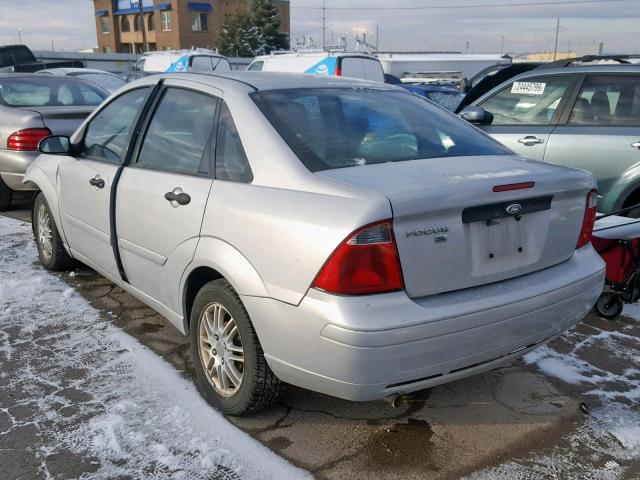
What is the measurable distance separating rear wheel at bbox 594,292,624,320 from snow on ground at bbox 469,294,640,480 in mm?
78

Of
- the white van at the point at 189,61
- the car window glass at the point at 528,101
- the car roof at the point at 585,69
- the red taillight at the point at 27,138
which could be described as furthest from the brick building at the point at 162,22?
the car roof at the point at 585,69

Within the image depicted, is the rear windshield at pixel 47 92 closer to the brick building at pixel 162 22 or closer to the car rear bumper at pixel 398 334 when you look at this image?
the car rear bumper at pixel 398 334

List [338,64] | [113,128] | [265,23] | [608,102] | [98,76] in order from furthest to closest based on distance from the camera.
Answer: [265,23] < [338,64] < [98,76] < [608,102] < [113,128]

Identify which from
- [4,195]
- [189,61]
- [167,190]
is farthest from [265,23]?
[167,190]

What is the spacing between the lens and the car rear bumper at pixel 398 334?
89.3 inches

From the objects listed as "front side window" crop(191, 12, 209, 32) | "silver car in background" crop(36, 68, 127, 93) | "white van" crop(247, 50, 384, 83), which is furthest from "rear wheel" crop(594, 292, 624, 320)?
"front side window" crop(191, 12, 209, 32)

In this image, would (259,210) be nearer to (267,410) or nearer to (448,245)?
(448,245)

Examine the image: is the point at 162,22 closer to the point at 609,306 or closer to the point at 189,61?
the point at 189,61

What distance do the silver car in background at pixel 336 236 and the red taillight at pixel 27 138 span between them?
361 centimetres

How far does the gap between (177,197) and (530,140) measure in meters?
3.66

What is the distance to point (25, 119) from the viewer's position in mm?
6691

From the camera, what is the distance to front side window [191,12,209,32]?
56719 mm

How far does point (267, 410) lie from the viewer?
302cm

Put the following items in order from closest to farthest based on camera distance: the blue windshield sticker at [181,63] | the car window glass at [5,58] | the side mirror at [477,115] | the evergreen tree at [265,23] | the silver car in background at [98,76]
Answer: the side mirror at [477,115]
the silver car in background at [98,76]
the car window glass at [5,58]
the blue windshield sticker at [181,63]
the evergreen tree at [265,23]
